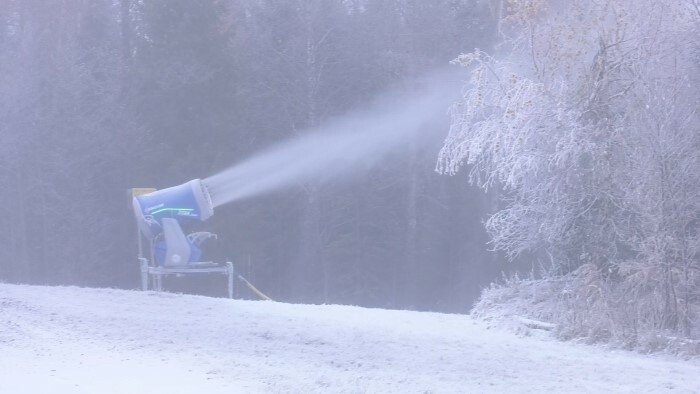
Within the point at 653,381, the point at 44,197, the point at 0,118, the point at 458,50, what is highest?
the point at 458,50

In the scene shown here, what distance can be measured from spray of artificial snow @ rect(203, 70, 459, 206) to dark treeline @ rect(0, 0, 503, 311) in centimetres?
45

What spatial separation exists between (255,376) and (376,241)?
24.7m

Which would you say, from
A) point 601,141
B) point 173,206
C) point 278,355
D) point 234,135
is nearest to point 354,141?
point 234,135

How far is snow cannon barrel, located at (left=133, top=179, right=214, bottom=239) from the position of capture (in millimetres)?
17297

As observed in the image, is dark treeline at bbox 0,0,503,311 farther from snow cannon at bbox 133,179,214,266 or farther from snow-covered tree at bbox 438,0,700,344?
snow-covered tree at bbox 438,0,700,344

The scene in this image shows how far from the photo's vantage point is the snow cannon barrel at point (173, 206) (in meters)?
17.3

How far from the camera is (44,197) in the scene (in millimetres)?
29859

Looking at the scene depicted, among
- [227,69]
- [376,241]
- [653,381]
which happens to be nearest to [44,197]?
[227,69]

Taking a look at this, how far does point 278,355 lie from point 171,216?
7.77 m

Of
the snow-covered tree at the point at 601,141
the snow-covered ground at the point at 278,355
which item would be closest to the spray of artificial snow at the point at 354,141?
the snow-covered tree at the point at 601,141

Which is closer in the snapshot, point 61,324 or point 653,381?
point 653,381

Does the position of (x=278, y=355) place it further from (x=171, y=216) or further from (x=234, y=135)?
(x=234, y=135)

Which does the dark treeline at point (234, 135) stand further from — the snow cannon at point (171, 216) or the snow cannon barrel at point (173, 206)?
the snow cannon barrel at point (173, 206)

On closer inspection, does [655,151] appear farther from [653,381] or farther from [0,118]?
[0,118]
